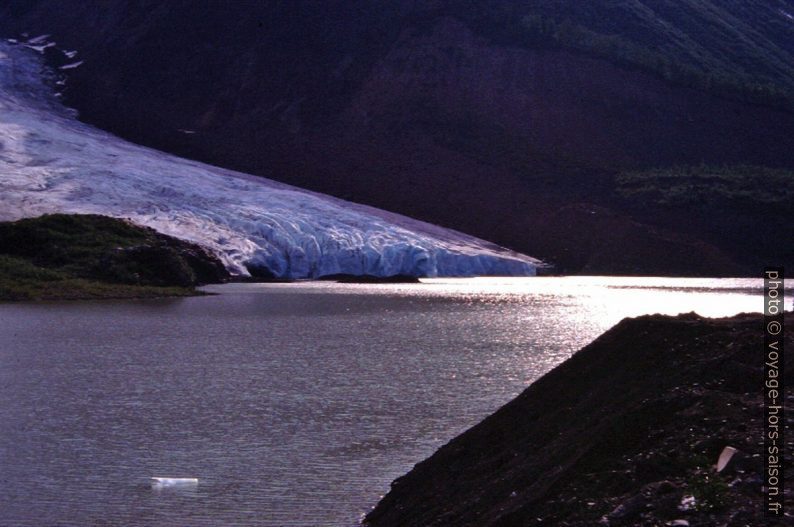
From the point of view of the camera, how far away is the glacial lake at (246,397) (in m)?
13.2

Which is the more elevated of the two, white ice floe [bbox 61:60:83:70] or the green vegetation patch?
white ice floe [bbox 61:60:83:70]

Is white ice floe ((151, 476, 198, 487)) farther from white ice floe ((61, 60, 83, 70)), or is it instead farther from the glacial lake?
white ice floe ((61, 60, 83, 70))

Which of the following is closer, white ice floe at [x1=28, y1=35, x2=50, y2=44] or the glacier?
the glacier

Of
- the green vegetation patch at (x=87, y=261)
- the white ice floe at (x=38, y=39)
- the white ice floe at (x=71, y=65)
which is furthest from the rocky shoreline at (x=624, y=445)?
the white ice floe at (x=38, y=39)

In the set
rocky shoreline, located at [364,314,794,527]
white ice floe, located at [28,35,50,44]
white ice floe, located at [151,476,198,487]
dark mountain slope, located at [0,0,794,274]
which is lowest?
white ice floe, located at [151,476,198,487]

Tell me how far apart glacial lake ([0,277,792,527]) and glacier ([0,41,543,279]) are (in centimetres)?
1885

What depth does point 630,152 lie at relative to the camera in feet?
293

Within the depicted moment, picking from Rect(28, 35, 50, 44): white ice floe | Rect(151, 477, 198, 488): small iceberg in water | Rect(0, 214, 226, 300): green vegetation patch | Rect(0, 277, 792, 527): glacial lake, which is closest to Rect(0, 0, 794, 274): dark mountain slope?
Rect(28, 35, 50, 44): white ice floe

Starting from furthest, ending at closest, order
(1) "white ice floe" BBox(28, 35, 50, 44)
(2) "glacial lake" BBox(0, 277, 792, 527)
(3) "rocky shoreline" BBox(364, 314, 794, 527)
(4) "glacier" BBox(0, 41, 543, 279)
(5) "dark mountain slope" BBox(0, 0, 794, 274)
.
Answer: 1. (1) "white ice floe" BBox(28, 35, 50, 44)
2. (5) "dark mountain slope" BBox(0, 0, 794, 274)
3. (4) "glacier" BBox(0, 41, 543, 279)
4. (2) "glacial lake" BBox(0, 277, 792, 527)
5. (3) "rocky shoreline" BBox(364, 314, 794, 527)

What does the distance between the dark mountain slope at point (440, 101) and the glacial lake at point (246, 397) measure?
38.1 m

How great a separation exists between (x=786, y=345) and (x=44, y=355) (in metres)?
18.7

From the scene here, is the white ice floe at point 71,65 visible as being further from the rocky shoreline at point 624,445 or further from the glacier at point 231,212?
the rocky shoreline at point 624,445

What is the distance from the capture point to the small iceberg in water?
13547mm

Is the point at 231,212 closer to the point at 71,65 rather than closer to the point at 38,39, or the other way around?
the point at 71,65
